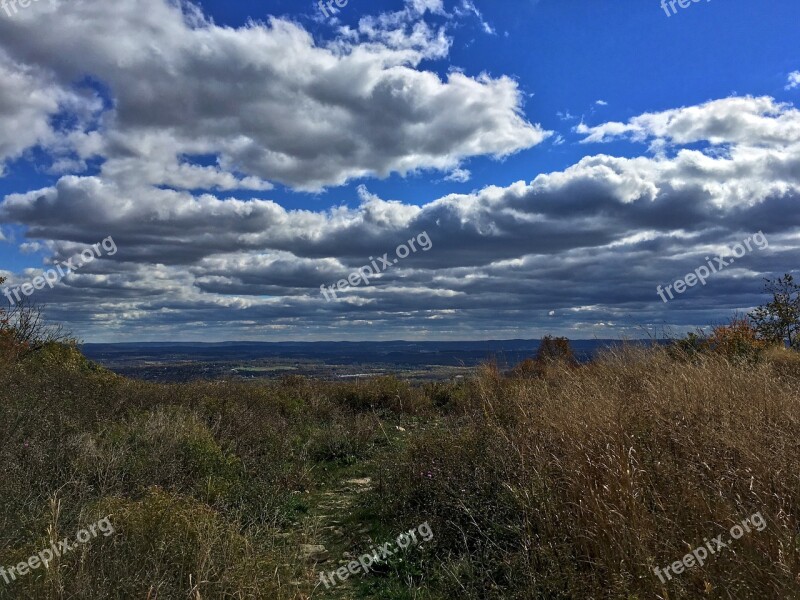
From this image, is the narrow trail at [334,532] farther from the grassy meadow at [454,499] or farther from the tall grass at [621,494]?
the tall grass at [621,494]

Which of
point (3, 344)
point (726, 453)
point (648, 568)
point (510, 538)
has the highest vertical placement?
point (3, 344)

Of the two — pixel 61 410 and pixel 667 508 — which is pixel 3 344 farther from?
pixel 667 508

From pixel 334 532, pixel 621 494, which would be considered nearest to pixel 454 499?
pixel 334 532

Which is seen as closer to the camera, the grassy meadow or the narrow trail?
the grassy meadow

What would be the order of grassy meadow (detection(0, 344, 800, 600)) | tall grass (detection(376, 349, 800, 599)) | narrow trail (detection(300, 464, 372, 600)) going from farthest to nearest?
narrow trail (detection(300, 464, 372, 600)) → grassy meadow (detection(0, 344, 800, 600)) → tall grass (detection(376, 349, 800, 599))

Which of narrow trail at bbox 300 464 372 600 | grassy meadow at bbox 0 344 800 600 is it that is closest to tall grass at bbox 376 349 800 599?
grassy meadow at bbox 0 344 800 600

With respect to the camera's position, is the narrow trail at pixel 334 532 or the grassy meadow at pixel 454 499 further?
the narrow trail at pixel 334 532

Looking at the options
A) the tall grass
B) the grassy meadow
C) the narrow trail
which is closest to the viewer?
the tall grass

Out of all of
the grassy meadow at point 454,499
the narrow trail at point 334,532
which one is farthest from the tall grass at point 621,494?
the narrow trail at point 334,532

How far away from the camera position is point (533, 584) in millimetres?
3898

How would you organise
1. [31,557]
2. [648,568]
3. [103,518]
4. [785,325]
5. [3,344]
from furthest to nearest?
[785,325]
[3,344]
[103,518]
[31,557]
[648,568]

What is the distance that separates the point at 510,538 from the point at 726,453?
2028mm

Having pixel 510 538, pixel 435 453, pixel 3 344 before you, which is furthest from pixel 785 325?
pixel 3 344

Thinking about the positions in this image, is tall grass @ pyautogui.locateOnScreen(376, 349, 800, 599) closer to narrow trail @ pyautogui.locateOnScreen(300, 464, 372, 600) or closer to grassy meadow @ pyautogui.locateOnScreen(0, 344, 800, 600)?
grassy meadow @ pyautogui.locateOnScreen(0, 344, 800, 600)
